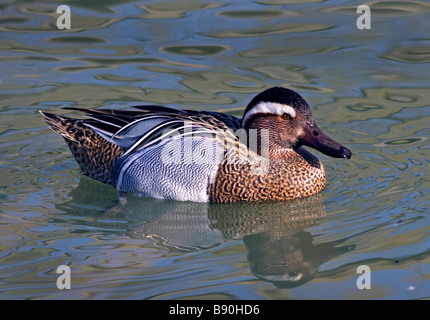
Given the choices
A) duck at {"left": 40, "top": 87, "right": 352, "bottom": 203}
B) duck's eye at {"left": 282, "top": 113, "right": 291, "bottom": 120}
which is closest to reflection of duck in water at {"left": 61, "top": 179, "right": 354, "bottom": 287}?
duck at {"left": 40, "top": 87, "right": 352, "bottom": 203}

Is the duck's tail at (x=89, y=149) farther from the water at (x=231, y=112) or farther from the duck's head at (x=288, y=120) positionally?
the duck's head at (x=288, y=120)

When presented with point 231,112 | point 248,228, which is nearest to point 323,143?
point 248,228

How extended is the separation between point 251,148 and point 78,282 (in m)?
2.39

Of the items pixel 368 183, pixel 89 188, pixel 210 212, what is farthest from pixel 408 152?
pixel 89 188

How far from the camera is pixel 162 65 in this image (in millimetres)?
10672

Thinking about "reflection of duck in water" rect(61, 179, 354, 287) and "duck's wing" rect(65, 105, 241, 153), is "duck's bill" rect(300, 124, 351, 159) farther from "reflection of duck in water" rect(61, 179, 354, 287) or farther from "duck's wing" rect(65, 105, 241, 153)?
"duck's wing" rect(65, 105, 241, 153)

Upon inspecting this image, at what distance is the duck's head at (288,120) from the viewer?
286 inches

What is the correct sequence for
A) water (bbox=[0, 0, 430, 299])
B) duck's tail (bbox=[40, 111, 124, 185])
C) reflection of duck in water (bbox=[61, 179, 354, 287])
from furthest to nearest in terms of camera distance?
duck's tail (bbox=[40, 111, 124, 185]) < reflection of duck in water (bbox=[61, 179, 354, 287]) < water (bbox=[0, 0, 430, 299])

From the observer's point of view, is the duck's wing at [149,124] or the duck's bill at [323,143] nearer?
the duck's bill at [323,143]

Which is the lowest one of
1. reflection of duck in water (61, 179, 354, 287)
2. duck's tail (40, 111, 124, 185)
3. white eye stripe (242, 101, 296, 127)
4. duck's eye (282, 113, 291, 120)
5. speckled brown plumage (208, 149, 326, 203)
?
reflection of duck in water (61, 179, 354, 287)

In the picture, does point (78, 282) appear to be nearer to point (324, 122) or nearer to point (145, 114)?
point (145, 114)

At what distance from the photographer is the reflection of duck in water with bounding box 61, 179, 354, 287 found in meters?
6.25

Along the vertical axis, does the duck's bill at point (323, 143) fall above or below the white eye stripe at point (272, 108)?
below

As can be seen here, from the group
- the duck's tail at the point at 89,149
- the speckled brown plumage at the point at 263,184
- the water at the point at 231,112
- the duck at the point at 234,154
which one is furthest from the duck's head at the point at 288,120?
the duck's tail at the point at 89,149
